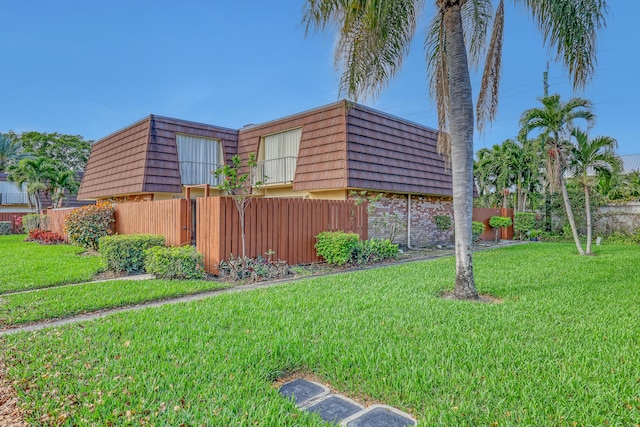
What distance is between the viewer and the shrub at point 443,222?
49.9 ft

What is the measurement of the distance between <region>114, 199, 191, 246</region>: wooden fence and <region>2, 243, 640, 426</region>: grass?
4.43 m

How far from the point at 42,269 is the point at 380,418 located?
9.70 meters

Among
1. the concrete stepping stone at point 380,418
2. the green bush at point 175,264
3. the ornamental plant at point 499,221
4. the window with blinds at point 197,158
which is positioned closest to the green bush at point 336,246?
the green bush at point 175,264

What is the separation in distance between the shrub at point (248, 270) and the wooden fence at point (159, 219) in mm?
1990

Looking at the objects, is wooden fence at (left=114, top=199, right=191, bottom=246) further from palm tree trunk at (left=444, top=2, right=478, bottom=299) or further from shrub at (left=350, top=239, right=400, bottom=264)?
palm tree trunk at (left=444, top=2, right=478, bottom=299)

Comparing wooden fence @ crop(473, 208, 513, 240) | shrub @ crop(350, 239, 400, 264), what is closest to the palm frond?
shrub @ crop(350, 239, 400, 264)

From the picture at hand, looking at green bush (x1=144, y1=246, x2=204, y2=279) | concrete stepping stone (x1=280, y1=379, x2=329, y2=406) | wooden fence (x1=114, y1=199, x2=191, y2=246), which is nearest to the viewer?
concrete stepping stone (x1=280, y1=379, x2=329, y2=406)

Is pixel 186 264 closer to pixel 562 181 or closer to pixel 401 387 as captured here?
pixel 401 387

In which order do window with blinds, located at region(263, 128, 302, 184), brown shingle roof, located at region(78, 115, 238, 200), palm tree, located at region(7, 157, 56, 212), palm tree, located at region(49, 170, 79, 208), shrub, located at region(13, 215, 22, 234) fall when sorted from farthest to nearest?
shrub, located at region(13, 215, 22, 234), palm tree, located at region(49, 170, 79, 208), palm tree, located at region(7, 157, 56, 212), window with blinds, located at region(263, 128, 302, 184), brown shingle roof, located at region(78, 115, 238, 200)

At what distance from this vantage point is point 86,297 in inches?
240

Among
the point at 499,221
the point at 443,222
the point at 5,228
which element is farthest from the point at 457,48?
the point at 5,228

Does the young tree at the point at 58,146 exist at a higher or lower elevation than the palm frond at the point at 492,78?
higher

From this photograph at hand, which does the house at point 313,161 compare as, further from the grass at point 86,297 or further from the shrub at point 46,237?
the grass at point 86,297

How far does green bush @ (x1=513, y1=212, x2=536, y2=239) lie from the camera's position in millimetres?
18547
